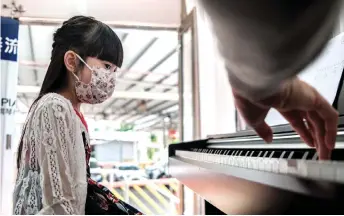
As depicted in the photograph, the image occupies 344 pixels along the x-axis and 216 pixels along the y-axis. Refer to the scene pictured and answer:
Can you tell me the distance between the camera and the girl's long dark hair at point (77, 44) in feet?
3.79

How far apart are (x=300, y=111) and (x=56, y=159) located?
2.24 ft

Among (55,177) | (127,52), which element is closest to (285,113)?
(55,177)

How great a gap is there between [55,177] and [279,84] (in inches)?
28.4

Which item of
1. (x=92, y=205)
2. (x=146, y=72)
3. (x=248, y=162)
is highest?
(x=146, y=72)

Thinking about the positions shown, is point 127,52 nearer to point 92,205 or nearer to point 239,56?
point 92,205

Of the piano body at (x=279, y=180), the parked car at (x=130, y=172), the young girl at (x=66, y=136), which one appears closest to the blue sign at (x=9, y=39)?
the young girl at (x=66, y=136)

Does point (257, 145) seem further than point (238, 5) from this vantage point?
Yes

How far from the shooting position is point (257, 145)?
4.48ft

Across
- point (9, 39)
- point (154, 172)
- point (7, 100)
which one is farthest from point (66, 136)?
point (154, 172)

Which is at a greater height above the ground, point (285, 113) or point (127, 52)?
point (127, 52)

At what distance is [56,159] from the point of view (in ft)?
3.16

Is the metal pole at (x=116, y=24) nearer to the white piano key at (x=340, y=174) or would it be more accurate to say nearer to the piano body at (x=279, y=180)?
the piano body at (x=279, y=180)

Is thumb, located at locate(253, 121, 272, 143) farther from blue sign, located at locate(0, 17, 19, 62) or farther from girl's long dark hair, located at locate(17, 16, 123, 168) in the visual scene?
blue sign, located at locate(0, 17, 19, 62)

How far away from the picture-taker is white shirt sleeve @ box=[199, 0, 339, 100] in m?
0.32
